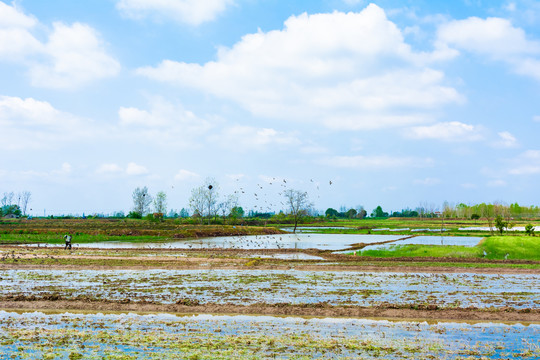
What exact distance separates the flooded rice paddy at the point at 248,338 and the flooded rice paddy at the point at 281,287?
2.54 m

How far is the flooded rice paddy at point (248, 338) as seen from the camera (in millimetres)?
10742

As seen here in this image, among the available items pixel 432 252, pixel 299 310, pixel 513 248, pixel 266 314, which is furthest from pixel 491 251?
pixel 266 314

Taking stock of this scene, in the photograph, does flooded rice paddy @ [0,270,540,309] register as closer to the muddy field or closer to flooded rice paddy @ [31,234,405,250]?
the muddy field

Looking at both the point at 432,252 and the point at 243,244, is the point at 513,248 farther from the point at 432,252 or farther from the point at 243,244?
the point at 243,244

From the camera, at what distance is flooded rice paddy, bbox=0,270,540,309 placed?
17.4 meters

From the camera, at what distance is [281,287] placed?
20.6 m

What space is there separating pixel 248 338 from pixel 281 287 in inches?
335

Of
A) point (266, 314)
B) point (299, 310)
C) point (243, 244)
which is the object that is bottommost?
point (243, 244)

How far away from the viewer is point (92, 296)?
58.3ft

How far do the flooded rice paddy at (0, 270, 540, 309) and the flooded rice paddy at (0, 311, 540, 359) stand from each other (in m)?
2.54

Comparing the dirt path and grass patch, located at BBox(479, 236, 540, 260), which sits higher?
grass patch, located at BBox(479, 236, 540, 260)

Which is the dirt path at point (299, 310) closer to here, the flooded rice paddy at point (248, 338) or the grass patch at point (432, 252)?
the flooded rice paddy at point (248, 338)

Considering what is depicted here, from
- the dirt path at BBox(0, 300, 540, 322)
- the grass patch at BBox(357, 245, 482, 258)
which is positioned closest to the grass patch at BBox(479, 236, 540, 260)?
the grass patch at BBox(357, 245, 482, 258)

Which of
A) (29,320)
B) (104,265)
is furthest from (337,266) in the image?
(29,320)
